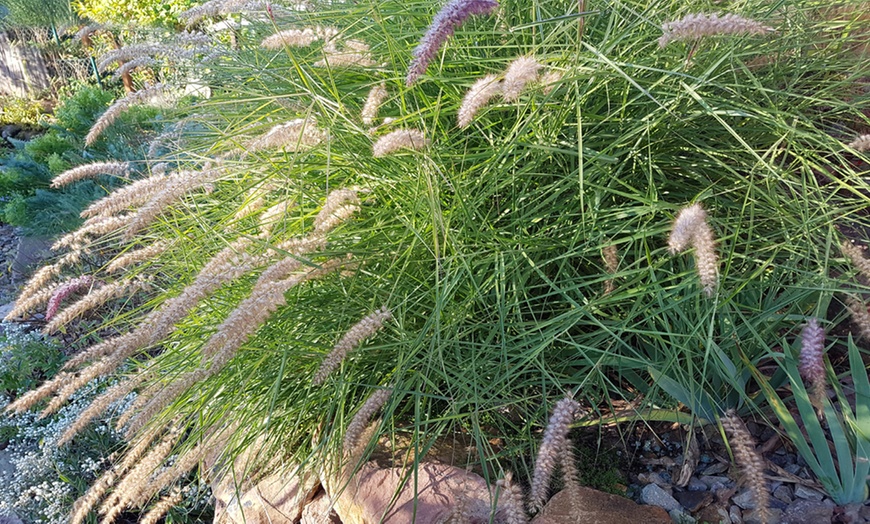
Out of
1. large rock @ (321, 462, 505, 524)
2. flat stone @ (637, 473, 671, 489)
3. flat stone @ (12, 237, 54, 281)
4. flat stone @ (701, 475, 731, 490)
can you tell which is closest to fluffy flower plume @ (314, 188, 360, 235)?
large rock @ (321, 462, 505, 524)

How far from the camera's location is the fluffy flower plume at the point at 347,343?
5.54 feet

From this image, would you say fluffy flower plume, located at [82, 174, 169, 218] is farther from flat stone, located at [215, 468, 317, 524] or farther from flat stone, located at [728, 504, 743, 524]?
flat stone, located at [728, 504, 743, 524]

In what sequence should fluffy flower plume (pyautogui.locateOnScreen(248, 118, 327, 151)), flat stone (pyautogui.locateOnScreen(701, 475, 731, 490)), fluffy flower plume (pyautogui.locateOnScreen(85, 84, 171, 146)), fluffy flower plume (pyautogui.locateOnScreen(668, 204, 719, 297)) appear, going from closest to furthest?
1. fluffy flower plume (pyautogui.locateOnScreen(668, 204, 719, 297))
2. flat stone (pyautogui.locateOnScreen(701, 475, 731, 490))
3. fluffy flower plume (pyautogui.locateOnScreen(248, 118, 327, 151))
4. fluffy flower plume (pyautogui.locateOnScreen(85, 84, 171, 146))

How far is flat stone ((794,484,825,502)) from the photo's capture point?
1854 millimetres

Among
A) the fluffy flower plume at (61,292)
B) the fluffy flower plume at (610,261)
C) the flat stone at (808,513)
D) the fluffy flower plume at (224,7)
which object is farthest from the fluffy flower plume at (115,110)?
the flat stone at (808,513)

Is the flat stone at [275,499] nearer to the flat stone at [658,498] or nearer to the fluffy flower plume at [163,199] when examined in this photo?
the fluffy flower plume at [163,199]

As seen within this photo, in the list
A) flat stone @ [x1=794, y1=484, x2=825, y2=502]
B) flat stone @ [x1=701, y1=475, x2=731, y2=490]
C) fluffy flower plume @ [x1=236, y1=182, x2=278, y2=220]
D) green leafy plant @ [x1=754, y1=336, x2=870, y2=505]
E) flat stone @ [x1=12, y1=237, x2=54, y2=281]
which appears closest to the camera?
green leafy plant @ [x1=754, y1=336, x2=870, y2=505]

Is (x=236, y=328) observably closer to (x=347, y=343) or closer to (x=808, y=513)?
(x=347, y=343)

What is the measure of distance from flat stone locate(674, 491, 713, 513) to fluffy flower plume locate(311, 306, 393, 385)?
1042 millimetres

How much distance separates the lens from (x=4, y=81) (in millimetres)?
10016

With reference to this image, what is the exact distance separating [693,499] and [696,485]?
2.2 inches

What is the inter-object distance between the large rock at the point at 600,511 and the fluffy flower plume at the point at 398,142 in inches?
41.2

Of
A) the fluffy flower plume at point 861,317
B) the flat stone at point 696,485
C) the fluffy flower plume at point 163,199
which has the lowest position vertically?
the flat stone at point 696,485

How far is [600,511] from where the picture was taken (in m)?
1.85
